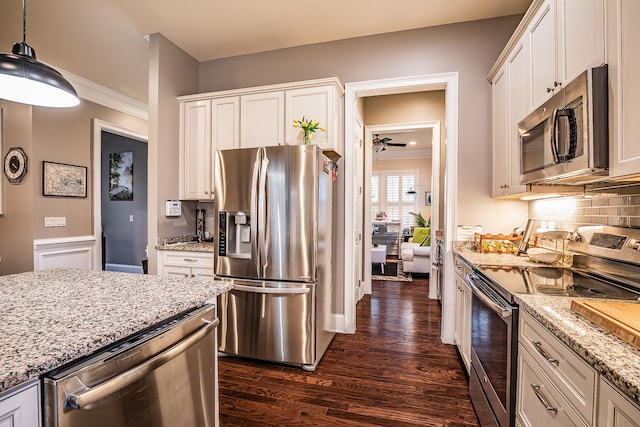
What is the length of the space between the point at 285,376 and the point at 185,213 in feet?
6.63

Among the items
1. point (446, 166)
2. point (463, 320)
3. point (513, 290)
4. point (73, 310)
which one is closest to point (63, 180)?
point (73, 310)

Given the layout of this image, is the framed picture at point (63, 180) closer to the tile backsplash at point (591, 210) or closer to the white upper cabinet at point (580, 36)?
the white upper cabinet at point (580, 36)

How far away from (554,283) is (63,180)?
4854 millimetres

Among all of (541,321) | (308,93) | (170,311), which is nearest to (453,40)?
(308,93)

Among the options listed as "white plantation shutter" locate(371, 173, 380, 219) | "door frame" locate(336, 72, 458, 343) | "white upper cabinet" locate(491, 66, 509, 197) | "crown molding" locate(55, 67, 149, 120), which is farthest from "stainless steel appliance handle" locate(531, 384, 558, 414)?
"white plantation shutter" locate(371, 173, 380, 219)

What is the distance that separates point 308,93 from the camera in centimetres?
286

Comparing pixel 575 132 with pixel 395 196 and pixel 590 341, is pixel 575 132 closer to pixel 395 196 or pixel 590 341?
pixel 590 341

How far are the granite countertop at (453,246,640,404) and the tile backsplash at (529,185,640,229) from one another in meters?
0.72

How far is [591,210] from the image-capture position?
1.83 m

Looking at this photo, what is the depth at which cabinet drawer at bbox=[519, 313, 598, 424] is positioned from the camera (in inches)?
32.8

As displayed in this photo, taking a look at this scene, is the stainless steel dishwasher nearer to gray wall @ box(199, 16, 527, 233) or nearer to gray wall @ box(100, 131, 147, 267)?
gray wall @ box(199, 16, 527, 233)

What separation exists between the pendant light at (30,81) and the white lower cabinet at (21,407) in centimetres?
124

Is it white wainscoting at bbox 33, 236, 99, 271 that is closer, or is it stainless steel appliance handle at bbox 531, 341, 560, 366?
stainless steel appliance handle at bbox 531, 341, 560, 366

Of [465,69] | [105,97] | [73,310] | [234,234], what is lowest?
[73,310]
